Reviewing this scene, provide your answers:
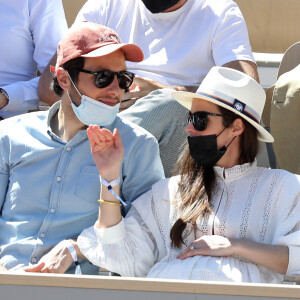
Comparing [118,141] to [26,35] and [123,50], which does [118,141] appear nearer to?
[123,50]

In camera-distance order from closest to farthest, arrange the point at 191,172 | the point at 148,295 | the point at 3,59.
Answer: the point at 148,295
the point at 191,172
the point at 3,59

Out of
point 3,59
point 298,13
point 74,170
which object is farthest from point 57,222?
point 298,13

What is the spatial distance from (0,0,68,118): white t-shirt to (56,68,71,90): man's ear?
112 cm

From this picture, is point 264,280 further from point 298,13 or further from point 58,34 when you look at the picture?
point 298,13

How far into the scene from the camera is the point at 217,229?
3068mm

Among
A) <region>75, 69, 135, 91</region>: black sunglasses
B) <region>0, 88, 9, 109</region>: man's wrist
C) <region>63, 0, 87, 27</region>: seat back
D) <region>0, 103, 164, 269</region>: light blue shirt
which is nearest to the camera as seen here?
<region>0, 103, 164, 269</region>: light blue shirt

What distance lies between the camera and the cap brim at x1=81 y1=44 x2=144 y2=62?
343 cm

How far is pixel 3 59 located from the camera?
4.73 metres

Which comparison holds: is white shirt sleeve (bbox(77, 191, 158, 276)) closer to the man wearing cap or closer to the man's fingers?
the man wearing cap

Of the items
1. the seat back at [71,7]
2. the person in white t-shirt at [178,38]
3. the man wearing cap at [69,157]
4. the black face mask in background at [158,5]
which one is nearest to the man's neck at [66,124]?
the man wearing cap at [69,157]

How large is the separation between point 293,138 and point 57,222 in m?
1.24

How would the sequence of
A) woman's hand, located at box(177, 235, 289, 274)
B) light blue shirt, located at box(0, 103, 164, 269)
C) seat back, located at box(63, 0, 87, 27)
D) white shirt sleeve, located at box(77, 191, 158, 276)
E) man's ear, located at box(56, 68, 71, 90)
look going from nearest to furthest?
woman's hand, located at box(177, 235, 289, 274)
white shirt sleeve, located at box(77, 191, 158, 276)
light blue shirt, located at box(0, 103, 164, 269)
man's ear, located at box(56, 68, 71, 90)
seat back, located at box(63, 0, 87, 27)

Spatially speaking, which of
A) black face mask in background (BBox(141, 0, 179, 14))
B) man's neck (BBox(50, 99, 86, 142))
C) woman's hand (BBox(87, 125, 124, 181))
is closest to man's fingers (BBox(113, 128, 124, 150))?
woman's hand (BBox(87, 125, 124, 181))

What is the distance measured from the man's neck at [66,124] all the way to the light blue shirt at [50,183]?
0.21 feet
